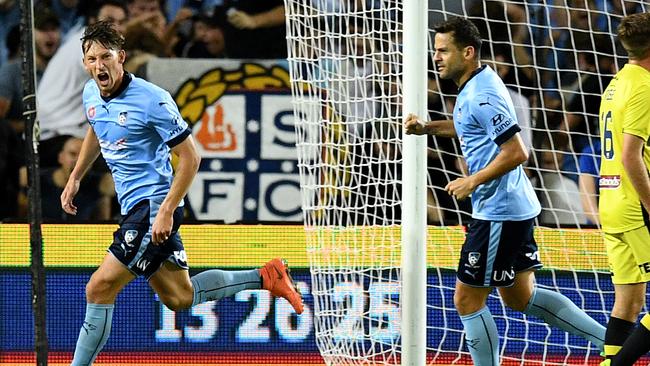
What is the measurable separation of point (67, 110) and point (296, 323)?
8.57 ft

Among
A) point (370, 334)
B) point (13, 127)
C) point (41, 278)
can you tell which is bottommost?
point (370, 334)

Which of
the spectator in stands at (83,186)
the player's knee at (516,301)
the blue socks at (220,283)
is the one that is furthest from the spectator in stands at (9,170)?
the player's knee at (516,301)

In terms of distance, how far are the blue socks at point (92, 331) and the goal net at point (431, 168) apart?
1363mm

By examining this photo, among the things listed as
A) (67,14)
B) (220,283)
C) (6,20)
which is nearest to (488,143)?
(220,283)

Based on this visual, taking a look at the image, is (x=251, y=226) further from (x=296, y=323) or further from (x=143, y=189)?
(x=143, y=189)

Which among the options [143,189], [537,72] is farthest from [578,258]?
[143,189]

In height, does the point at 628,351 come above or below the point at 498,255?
below

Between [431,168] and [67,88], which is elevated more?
[67,88]

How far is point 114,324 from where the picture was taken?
24.8 ft

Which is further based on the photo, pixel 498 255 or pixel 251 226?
pixel 251 226

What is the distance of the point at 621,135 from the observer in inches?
219

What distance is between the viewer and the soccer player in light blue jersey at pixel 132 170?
19.3ft

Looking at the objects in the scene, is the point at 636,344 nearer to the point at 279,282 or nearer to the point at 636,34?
the point at 636,34

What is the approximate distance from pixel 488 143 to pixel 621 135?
62cm
